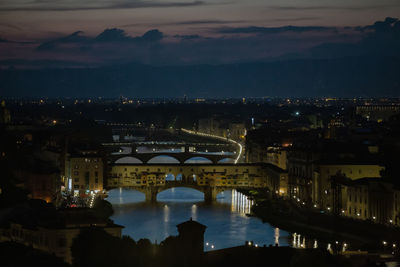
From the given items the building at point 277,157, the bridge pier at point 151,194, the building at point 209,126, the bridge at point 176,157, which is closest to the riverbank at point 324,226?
the bridge pier at point 151,194

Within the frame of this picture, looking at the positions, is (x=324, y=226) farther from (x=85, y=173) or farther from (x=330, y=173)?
(x=85, y=173)

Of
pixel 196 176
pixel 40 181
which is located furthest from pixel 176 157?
pixel 40 181

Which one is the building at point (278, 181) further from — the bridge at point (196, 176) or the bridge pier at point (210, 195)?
the bridge pier at point (210, 195)

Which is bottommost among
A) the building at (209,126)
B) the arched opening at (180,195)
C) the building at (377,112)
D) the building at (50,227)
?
the arched opening at (180,195)

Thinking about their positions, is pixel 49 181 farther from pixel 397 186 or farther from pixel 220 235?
pixel 397 186

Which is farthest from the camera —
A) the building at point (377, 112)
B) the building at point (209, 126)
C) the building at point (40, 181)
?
the building at point (209, 126)

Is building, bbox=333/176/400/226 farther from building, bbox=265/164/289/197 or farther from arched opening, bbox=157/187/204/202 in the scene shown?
arched opening, bbox=157/187/204/202
